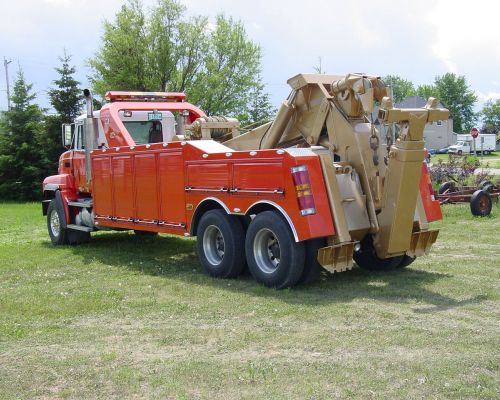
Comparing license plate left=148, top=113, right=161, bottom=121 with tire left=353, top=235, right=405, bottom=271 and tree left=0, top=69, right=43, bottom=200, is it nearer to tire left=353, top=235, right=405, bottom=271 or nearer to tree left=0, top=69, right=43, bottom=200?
tire left=353, top=235, right=405, bottom=271

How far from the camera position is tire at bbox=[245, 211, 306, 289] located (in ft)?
27.5

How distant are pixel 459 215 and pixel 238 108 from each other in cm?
2400

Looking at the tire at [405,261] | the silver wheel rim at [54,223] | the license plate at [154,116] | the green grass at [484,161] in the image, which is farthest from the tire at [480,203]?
the silver wheel rim at [54,223]

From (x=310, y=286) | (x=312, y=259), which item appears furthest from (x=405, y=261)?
(x=312, y=259)

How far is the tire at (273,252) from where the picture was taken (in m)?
8.39

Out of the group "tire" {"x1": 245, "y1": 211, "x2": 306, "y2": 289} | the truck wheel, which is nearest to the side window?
the truck wheel

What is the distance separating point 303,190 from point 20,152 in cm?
2842

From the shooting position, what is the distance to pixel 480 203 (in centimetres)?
1656

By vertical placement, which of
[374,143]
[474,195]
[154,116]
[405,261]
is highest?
[154,116]

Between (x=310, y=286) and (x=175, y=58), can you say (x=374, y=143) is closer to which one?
(x=310, y=286)

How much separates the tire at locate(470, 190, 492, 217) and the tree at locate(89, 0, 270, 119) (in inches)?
889

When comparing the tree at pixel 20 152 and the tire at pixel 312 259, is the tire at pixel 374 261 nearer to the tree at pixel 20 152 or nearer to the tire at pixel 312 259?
the tire at pixel 312 259

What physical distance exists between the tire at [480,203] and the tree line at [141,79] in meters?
22.1

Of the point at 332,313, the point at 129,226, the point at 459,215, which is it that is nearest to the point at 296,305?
the point at 332,313
